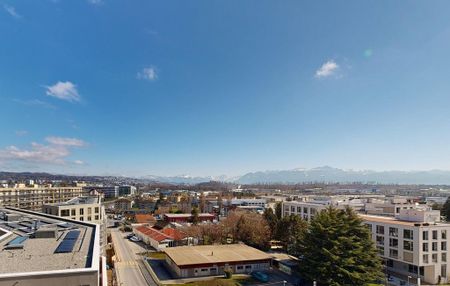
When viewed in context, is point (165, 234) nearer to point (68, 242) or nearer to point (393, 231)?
point (393, 231)

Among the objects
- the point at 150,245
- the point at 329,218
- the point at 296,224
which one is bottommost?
the point at 150,245

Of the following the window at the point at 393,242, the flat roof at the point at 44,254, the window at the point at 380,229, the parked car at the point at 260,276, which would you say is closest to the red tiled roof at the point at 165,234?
the parked car at the point at 260,276

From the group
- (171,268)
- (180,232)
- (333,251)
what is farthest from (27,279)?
(180,232)

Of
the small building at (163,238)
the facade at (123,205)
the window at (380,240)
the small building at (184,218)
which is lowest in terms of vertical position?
the facade at (123,205)

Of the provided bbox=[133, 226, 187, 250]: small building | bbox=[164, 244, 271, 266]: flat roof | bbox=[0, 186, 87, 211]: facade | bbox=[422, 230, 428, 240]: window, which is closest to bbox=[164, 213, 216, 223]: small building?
bbox=[133, 226, 187, 250]: small building

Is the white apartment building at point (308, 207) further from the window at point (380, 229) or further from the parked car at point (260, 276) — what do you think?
the parked car at point (260, 276)

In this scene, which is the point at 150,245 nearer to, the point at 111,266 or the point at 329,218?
the point at 111,266
